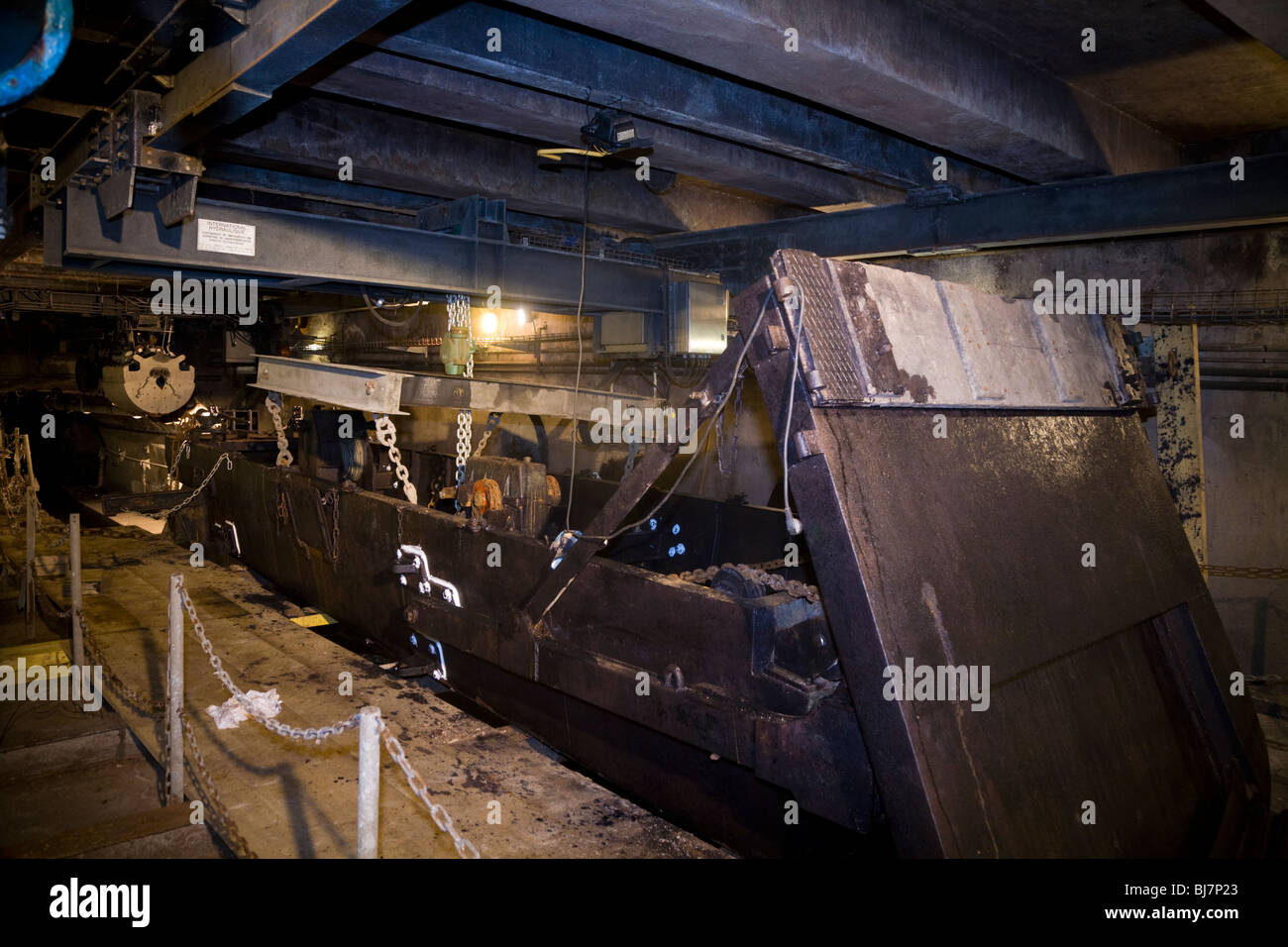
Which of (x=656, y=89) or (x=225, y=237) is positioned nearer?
(x=656, y=89)

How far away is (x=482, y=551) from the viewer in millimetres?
5445

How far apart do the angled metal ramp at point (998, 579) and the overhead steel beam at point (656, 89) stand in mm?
2178

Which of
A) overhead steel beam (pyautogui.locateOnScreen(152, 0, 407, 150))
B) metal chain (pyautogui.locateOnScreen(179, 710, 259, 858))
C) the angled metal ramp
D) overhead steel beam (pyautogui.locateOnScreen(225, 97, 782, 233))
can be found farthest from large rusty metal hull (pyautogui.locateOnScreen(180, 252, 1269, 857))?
overhead steel beam (pyautogui.locateOnScreen(225, 97, 782, 233))

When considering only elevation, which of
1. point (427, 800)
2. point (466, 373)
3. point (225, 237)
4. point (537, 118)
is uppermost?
point (537, 118)

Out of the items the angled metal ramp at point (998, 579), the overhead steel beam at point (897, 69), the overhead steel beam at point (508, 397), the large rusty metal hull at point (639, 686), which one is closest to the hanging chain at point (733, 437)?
the angled metal ramp at point (998, 579)

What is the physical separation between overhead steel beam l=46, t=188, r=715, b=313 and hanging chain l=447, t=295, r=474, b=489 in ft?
1.18

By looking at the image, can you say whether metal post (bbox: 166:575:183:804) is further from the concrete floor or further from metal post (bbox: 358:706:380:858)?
metal post (bbox: 358:706:380:858)

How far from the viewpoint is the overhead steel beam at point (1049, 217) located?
524 cm

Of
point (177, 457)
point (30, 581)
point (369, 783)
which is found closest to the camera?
point (369, 783)

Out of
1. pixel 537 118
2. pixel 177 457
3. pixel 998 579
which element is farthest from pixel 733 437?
pixel 177 457

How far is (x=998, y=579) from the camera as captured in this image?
3236 mm

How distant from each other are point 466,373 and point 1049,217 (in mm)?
4967

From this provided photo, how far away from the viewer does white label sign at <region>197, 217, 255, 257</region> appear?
209 inches

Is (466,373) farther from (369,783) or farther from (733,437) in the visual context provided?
(369,783)
